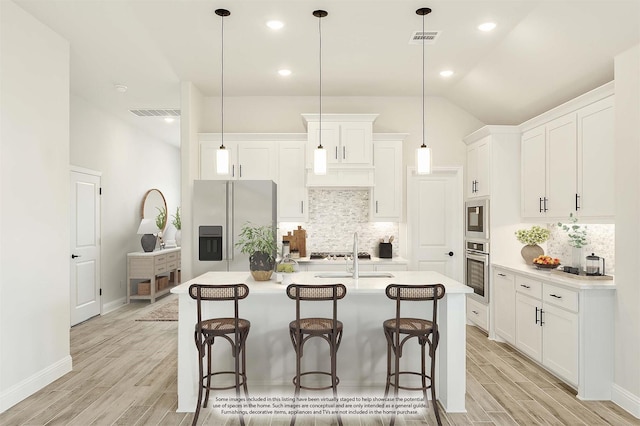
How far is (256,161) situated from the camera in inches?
227

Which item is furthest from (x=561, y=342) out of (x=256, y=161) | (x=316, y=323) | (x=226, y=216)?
(x=256, y=161)

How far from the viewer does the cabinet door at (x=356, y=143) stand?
5574 mm

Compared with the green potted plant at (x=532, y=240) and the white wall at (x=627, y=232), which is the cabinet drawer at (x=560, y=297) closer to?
the white wall at (x=627, y=232)

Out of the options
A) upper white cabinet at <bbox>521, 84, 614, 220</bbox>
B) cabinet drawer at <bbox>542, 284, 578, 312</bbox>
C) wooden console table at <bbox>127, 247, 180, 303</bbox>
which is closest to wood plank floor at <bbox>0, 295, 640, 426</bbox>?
cabinet drawer at <bbox>542, 284, 578, 312</bbox>

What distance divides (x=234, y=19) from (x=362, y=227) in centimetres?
326

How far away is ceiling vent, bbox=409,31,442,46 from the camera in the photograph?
13.0 feet

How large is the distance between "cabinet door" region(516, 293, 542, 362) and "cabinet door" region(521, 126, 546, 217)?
3.18 feet

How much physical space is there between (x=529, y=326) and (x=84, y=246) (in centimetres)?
573

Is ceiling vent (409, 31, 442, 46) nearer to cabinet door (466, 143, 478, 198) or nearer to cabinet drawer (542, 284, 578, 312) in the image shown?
cabinet door (466, 143, 478, 198)

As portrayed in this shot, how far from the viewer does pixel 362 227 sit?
19.8 ft

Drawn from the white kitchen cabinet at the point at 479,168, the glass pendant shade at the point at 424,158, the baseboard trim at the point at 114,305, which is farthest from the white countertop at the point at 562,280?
the baseboard trim at the point at 114,305


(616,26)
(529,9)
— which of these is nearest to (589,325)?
(616,26)

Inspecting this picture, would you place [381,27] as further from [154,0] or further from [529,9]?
[154,0]

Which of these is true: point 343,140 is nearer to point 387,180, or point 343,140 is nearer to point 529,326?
point 387,180
